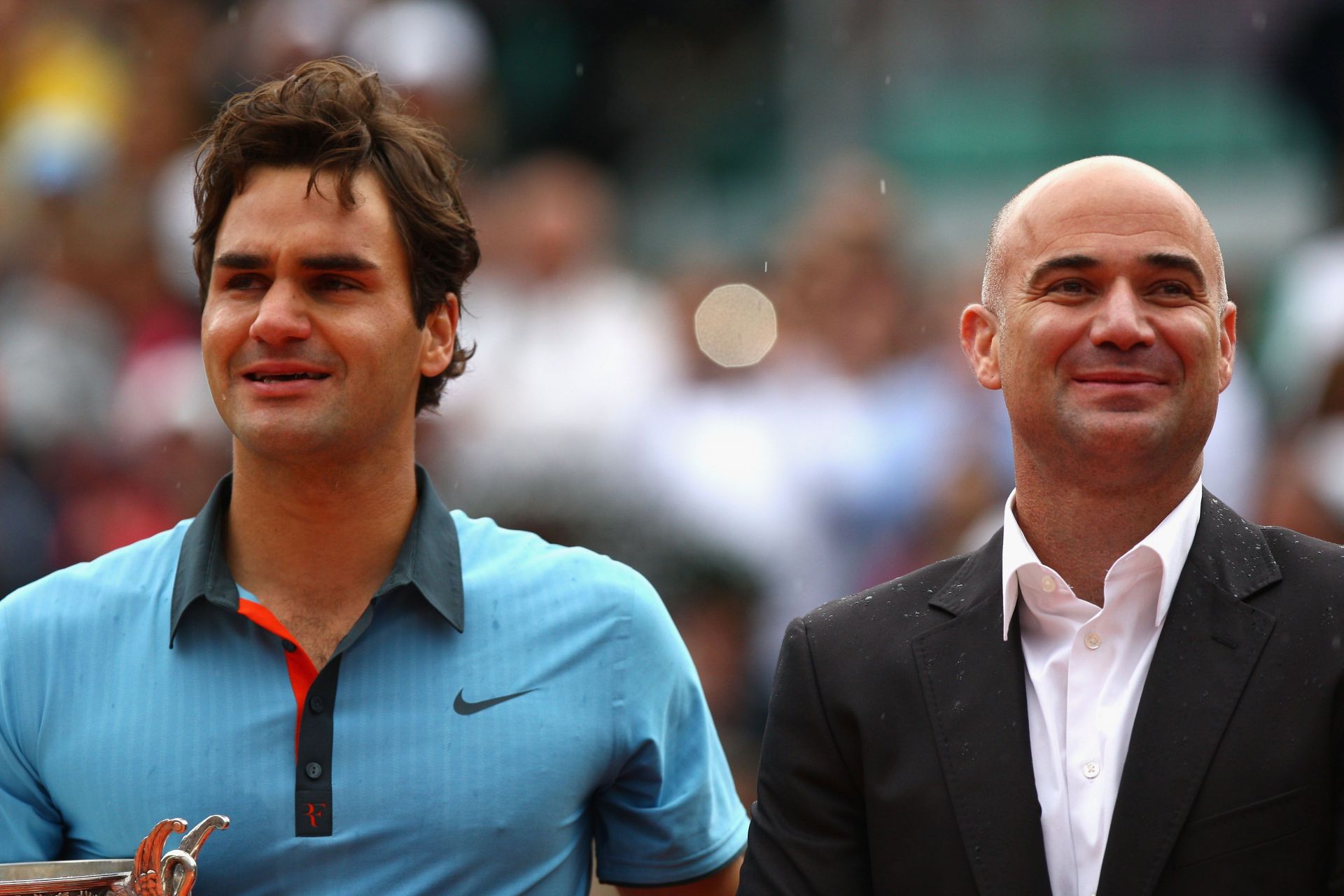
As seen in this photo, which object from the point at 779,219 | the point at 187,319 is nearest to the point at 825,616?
the point at 187,319

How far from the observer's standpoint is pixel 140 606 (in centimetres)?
328

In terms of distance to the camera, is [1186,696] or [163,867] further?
[163,867]

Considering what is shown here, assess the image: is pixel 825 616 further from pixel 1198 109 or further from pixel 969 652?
pixel 1198 109

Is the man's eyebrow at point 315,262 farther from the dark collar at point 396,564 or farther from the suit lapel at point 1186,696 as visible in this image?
the suit lapel at point 1186,696

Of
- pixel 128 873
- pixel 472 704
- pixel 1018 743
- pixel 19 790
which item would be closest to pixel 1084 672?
pixel 1018 743

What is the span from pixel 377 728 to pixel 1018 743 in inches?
43.7

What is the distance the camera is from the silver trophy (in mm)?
2877

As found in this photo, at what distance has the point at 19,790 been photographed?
3146 millimetres

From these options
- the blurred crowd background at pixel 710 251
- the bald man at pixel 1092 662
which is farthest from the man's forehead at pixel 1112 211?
the blurred crowd background at pixel 710 251

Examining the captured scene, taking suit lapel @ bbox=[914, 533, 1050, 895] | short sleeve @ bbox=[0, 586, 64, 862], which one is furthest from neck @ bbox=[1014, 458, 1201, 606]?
short sleeve @ bbox=[0, 586, 64, 862]

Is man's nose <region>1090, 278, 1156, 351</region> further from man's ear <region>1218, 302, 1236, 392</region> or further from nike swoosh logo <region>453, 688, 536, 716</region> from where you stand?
nike swoosh logo <region>453, 688, 536, 716</region>

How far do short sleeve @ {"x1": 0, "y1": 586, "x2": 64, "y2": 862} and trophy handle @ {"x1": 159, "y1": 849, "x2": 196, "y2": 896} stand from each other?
36 cm

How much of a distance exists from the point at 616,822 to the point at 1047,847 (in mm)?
925

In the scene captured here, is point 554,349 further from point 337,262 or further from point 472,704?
→ point 472,704
